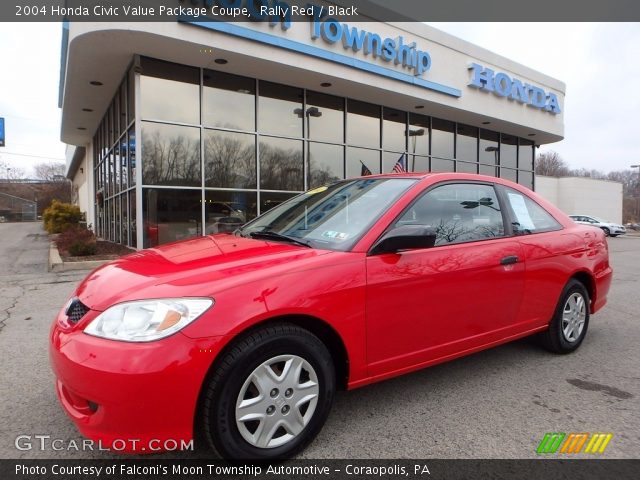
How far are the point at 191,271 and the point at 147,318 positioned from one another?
362 mm

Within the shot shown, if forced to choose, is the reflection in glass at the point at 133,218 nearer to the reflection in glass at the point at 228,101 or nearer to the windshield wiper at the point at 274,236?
the reflection in glass at the point at 228,101

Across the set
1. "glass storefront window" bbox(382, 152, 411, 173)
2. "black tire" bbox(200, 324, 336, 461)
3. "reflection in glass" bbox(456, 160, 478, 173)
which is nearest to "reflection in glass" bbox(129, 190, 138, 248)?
"glass storefront window" bbox(382, 152, 411, 173)

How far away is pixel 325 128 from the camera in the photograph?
1323cm

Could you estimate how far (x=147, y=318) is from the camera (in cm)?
196

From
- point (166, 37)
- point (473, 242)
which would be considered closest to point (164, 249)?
point (473, 242)

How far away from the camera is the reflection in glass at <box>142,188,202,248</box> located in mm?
10359

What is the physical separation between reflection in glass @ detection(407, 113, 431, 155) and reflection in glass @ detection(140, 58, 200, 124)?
7.97 meters

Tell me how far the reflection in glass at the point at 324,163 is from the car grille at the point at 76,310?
1084cm

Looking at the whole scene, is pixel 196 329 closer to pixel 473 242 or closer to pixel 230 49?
pixel 473 242

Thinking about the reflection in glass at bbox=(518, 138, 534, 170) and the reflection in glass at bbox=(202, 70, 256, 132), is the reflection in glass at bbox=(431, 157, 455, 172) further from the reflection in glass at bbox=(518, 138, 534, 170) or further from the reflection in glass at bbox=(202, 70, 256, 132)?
the reflection in glass at bbox=(202, 70, 256, 132)

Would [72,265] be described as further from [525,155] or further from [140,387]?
[525,155]

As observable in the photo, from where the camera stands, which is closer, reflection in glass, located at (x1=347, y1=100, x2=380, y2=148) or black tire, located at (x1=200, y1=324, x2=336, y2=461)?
black tire, located at (x1=200, y1=324, x2=336, y2=461)

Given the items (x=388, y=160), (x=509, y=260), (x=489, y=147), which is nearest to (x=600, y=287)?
(x=509, y=260)

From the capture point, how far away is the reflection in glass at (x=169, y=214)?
1036cm
